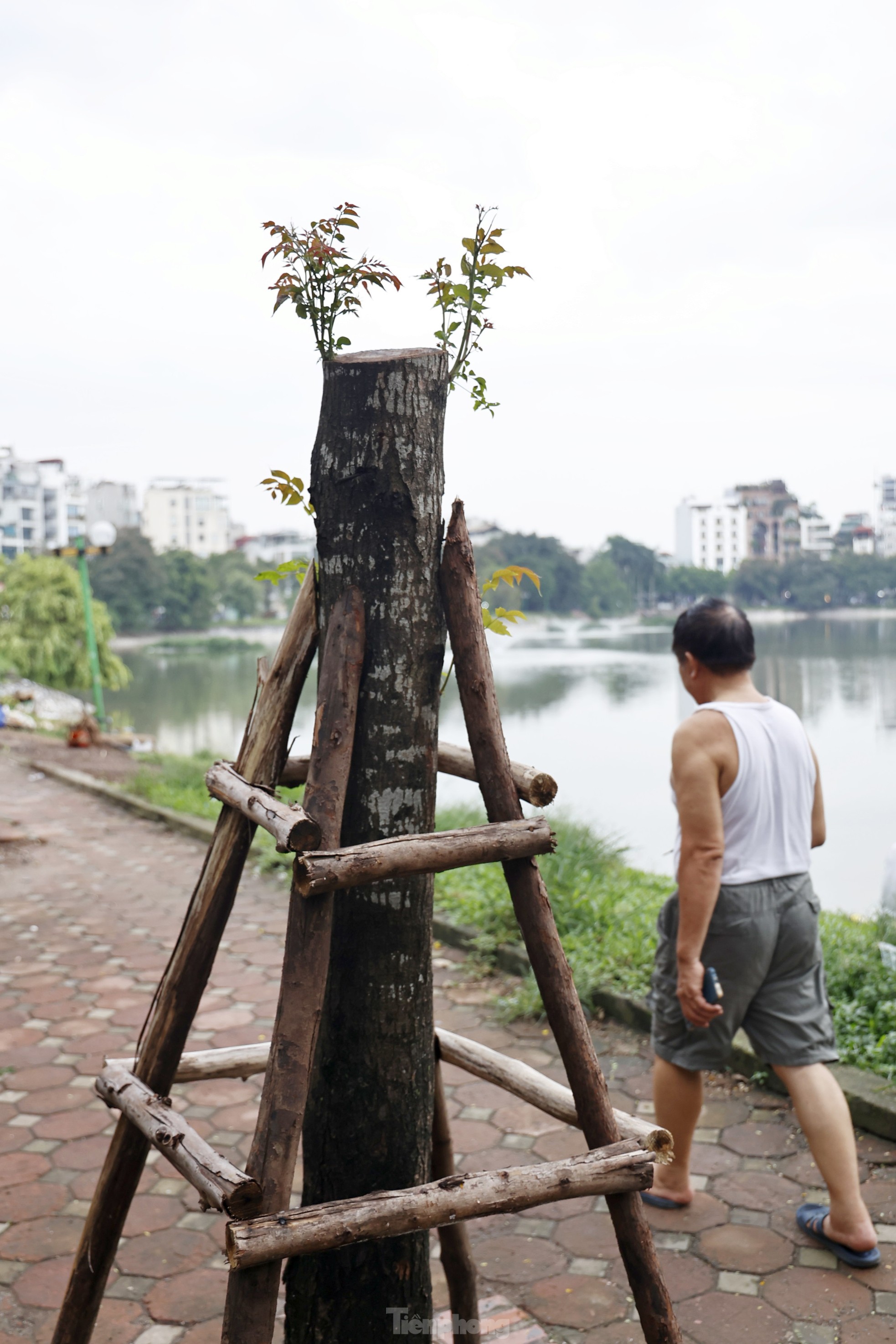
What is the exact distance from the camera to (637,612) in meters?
43.8

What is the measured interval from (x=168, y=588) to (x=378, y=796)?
57.2 metres

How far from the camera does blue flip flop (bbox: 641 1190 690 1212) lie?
2.95 metres

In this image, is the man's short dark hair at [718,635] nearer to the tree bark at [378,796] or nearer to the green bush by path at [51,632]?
the tree bark at [378,796]

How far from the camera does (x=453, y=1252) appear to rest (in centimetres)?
232

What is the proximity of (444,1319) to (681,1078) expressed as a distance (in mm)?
827

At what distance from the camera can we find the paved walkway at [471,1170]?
8.25ft

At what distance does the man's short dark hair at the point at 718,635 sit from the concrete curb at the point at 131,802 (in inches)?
180

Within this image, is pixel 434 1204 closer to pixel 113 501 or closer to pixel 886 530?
pixel 886 530

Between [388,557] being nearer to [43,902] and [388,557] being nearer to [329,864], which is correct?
[329,864]

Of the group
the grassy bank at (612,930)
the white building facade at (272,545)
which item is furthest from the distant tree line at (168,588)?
the grassy bank at (612,930)

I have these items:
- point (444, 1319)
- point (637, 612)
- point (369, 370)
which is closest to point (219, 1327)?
point (444, 1319)

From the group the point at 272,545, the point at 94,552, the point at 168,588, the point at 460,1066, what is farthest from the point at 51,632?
the point at 272,545

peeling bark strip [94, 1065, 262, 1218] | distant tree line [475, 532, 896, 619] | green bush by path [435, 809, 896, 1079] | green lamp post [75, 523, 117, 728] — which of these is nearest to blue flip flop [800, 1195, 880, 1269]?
green bush by path [435, 809, 896, 1079]

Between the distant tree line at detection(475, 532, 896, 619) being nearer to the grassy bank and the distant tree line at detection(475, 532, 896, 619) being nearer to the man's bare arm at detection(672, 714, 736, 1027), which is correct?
the grassy bank
